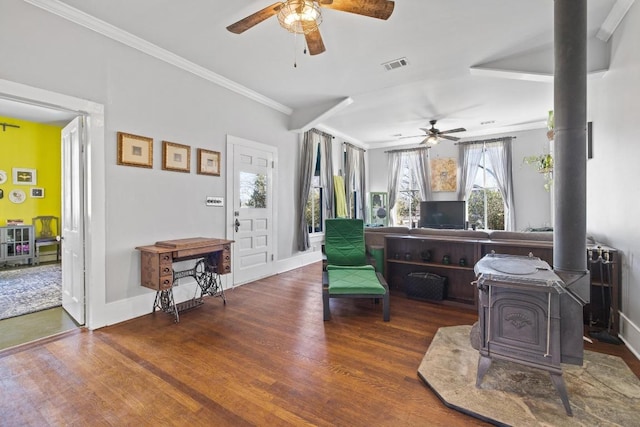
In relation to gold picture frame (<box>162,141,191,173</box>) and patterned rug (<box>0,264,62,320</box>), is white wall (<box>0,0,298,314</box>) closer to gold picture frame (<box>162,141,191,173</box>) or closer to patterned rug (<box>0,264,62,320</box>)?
gold picture frame (<box>162,141,191,173</box>)

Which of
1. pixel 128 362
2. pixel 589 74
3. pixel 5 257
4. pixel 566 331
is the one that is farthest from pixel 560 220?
pixel 5 257

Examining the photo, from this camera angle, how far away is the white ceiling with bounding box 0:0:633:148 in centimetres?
270

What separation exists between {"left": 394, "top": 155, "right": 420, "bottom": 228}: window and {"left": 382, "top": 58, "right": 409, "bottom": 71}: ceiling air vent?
4.94m

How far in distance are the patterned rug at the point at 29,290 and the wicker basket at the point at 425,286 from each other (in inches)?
178

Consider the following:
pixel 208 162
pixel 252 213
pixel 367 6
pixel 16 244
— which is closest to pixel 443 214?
pixel 252 213

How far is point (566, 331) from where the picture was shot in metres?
1.82

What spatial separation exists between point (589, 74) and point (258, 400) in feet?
14.8

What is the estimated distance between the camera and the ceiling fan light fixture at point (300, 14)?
1.94 m

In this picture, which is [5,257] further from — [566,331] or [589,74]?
[589,74]

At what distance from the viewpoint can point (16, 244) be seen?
5645 mm

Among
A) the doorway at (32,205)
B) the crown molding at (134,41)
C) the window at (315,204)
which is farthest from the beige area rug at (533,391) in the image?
the doorway at (32,205)

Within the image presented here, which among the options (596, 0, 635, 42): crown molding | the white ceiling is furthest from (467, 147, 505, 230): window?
(596, 0, 635, 42): crown molding

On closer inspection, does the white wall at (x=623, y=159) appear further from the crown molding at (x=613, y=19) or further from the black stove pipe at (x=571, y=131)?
the black stove pipe at (x=571, y=131)

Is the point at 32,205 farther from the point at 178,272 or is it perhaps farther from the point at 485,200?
the point at 485,200
